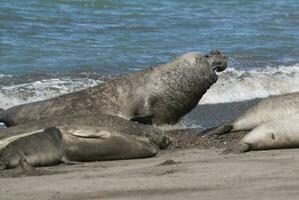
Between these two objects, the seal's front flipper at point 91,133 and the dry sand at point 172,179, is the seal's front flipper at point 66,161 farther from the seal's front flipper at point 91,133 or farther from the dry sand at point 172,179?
the seal's front flipper at point 91,133

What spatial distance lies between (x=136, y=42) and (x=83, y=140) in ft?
32.4

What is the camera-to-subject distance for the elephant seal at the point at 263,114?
29.5 feet

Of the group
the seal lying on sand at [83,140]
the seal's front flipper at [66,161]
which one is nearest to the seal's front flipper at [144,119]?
the seal lying on sand at [83,140]

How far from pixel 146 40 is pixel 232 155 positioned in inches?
408

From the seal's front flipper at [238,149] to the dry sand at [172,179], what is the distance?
163 mm

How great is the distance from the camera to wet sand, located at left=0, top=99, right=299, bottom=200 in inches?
207

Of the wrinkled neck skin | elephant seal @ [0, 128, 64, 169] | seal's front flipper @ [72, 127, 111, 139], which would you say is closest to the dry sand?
elephant seal @ [0, 128, 64, 169]

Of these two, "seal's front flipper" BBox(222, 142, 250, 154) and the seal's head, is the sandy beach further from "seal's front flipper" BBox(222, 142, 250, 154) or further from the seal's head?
the seal's head

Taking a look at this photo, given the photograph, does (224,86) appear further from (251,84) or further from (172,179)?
(172,179)

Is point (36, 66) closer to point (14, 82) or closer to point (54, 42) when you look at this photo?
point (14, 82)

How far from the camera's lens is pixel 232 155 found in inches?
290

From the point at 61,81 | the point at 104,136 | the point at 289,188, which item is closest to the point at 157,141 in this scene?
the point at 104,136

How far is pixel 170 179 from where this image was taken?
581cm

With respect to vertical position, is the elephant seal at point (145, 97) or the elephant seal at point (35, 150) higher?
the elephant seal at point (35, 150)
